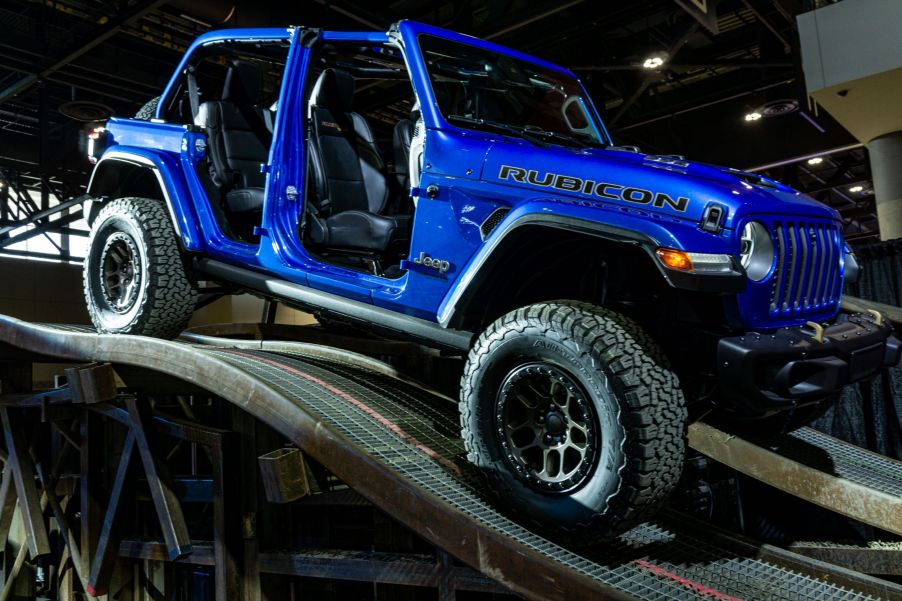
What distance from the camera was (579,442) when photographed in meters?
2.41

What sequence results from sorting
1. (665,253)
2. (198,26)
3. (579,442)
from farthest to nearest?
(198,26)
(579,442)
(665,253)

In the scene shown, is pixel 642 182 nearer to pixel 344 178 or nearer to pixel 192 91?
pixel 344 178

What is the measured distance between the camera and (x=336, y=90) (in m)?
4.16

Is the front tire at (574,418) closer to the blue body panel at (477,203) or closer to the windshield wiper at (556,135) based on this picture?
the blue body panel at (477,203)

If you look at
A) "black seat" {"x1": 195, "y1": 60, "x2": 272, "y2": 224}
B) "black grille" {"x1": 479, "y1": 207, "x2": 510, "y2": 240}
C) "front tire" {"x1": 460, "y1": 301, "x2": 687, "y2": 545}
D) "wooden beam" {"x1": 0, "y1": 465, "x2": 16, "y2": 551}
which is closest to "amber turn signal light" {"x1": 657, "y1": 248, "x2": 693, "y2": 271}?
"front tire" {"x1": 460, "y1": 301, "x2": 687, "y2": 545}

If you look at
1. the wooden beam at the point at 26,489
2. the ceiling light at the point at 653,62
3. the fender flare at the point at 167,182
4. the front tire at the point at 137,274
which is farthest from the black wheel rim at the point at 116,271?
the ceiling light at the point at 653,62

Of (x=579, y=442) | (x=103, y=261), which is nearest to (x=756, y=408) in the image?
(x=579, y=442)

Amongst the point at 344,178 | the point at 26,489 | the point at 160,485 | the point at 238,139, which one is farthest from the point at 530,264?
the point at 26,489

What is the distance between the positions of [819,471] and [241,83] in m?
3.76

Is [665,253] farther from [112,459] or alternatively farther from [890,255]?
[112,459]

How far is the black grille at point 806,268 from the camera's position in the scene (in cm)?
237

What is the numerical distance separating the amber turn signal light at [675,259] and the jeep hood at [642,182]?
0.15 metres

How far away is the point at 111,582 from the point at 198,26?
710 cm

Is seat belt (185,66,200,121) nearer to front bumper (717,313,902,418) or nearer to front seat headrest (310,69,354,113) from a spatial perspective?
front seat headrest (310,69,354,113)
